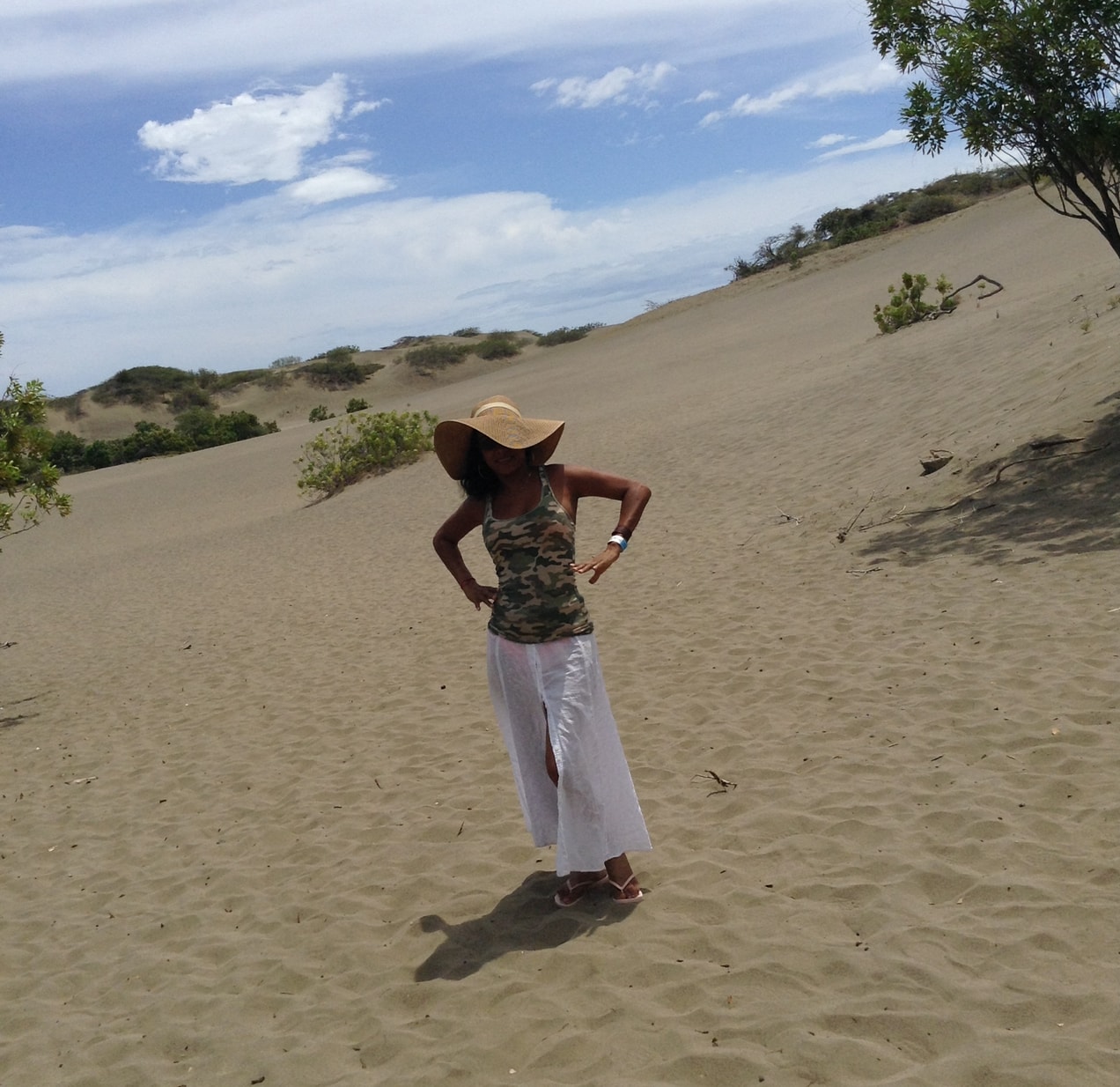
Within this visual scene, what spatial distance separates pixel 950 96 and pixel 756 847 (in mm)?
7009

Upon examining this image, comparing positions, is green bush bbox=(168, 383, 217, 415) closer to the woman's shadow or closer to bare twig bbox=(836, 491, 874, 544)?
bare twig bbox=(836, 491, 874, 544)

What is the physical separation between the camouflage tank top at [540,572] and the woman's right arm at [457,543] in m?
0.14

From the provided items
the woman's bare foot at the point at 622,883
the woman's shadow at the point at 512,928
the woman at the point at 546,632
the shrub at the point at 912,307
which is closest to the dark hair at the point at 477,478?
the woman at the point at 546,632

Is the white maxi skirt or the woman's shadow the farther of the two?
the woman's shadow

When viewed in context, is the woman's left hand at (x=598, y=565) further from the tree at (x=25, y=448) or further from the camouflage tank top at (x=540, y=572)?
the tree at (x=25, y=448)

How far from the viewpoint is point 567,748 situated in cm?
399

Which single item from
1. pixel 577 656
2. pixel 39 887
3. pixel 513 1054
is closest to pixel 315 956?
pixel 513 1054

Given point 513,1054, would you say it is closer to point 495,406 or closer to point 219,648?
point 495,406

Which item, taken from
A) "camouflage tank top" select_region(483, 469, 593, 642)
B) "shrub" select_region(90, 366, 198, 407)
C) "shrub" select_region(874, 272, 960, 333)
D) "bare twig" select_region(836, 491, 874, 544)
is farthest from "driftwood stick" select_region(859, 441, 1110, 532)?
"shrub" select_region(90, 366, 198, 407)

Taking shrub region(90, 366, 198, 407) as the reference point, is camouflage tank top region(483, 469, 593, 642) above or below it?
below

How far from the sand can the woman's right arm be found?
1.26m

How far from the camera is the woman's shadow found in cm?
413

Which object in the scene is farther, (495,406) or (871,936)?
(495,406)

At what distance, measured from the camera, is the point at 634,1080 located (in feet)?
10.6
